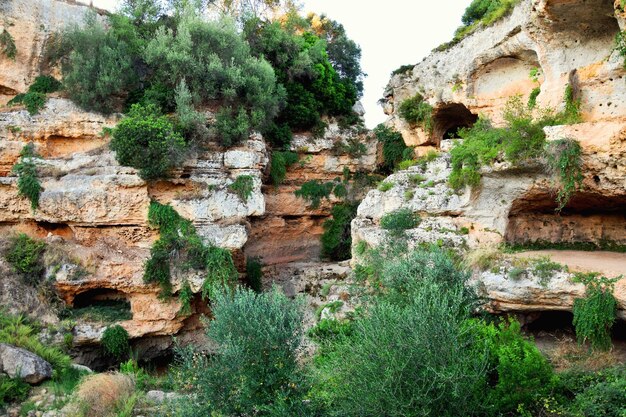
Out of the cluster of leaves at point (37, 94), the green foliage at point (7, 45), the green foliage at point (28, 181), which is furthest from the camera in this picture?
the green foliage at point (7, 45)

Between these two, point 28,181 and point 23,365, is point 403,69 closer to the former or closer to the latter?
point 28,181

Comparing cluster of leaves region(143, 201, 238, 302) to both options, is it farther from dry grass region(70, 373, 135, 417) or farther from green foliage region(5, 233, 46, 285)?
dry grass region(70, 373, 135, 417)

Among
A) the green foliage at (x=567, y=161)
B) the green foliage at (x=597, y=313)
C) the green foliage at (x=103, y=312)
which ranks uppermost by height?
the green foliage at (x=567, y=161)

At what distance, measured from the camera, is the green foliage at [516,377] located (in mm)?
6738

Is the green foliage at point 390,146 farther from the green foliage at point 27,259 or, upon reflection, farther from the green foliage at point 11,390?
the green foliage at point 11,390

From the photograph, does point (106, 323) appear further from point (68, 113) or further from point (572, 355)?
point (572, 355)

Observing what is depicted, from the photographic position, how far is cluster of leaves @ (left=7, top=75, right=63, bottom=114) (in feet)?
53.9

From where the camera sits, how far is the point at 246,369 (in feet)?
25.4

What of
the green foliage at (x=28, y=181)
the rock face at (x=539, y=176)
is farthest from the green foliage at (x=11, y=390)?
the rock face at (x=539, y=176)

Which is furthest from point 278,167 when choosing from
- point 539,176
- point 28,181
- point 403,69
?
point 539,176

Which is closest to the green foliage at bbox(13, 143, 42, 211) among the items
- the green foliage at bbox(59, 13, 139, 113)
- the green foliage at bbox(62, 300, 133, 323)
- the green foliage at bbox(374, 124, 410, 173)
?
the green foliage at bbox(59, 13, 139, 113)

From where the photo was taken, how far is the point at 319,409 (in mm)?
7332

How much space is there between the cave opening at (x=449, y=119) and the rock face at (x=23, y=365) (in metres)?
16.9

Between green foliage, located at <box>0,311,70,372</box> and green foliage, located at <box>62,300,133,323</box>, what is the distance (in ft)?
4.44
